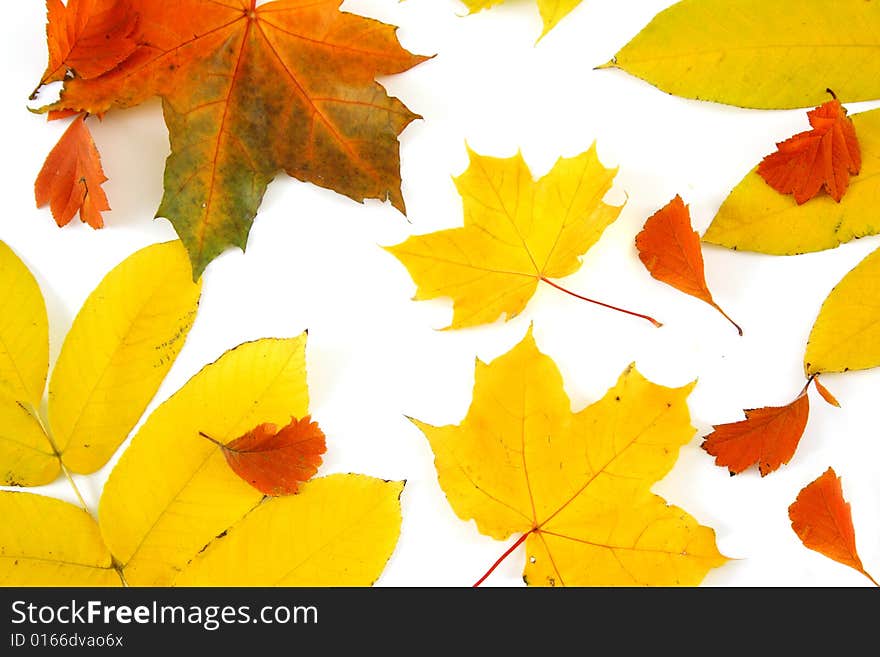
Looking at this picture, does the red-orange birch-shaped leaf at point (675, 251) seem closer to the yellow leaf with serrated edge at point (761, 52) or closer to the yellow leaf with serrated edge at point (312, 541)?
the yellow leaf with serrated edge at point (761, 52)

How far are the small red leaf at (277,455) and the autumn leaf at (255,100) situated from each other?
0.18m

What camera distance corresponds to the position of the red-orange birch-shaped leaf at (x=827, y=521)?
835 millimetres

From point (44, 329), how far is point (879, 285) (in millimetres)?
813

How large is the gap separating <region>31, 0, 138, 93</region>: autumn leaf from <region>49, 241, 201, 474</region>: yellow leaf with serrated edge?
0.19 meters

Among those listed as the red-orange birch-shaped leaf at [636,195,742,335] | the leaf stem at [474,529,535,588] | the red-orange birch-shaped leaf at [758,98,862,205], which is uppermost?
the red-orange birch-shaped leaf at [758,98,862,205]

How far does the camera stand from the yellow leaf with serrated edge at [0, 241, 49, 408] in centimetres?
85

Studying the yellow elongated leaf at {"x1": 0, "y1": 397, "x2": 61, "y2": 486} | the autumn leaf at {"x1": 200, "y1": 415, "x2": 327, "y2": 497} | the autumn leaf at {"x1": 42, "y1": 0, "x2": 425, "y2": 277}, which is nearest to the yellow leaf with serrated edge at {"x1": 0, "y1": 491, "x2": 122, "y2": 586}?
the yellow elongated leaf at {"x1": 0, "y1": 397, "x2": 61, "y2": 486}

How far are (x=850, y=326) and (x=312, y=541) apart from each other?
21.9 inches

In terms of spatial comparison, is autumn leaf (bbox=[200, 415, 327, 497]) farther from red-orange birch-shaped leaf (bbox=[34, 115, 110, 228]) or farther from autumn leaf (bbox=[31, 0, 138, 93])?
autumn leaf (bbox=[31, 0, 138, 93])

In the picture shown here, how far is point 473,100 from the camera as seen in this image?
2.96 ft

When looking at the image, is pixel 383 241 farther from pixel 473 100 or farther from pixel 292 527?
pixel 292 527

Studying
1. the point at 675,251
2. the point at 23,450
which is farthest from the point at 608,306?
the point at 23,450

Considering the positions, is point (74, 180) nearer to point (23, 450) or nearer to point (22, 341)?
point (22, 341)
